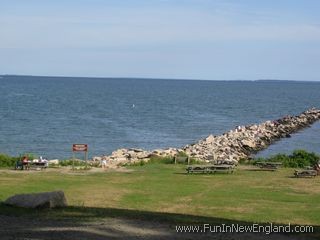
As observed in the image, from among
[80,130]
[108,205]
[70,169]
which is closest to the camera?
[108,205]

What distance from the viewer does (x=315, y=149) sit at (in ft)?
172

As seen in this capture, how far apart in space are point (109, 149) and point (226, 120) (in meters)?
39.0

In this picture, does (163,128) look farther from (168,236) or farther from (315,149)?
(168,236)

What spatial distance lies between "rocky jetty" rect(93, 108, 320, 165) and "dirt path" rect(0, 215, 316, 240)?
2081 cm

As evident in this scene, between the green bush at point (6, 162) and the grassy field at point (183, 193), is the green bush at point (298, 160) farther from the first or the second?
the green bush at point (6, 162)

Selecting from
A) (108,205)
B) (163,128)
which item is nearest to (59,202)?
(108,205)

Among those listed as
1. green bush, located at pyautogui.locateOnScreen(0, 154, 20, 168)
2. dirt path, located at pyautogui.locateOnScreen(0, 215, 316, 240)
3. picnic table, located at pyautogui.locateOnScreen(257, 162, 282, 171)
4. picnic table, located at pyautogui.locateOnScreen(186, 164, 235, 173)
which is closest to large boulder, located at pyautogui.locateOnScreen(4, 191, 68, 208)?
dirt path, located at pyautogui.locateOnScreen(0, 215, 316, 240)

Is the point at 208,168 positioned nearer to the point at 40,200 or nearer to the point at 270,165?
the point at 270,165

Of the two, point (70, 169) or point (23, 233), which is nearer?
point (23, 233)

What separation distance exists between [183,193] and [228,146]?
88.6 ft

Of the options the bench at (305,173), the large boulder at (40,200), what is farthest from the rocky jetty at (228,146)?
the large boulder at (40,200)

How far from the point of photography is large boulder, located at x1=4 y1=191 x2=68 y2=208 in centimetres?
1587

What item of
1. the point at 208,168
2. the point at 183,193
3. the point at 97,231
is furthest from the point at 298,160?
the point at 97,231

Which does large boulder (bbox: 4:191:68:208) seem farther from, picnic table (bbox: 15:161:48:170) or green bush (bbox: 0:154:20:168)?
green bush (bbox: 0:154:20:168)
